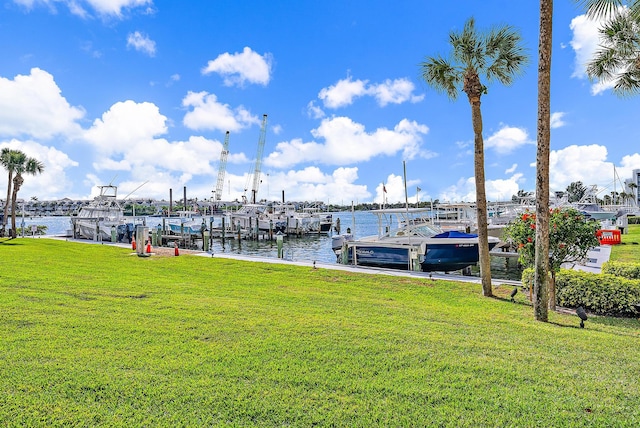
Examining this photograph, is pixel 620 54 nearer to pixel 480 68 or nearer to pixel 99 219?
pixel 480 68

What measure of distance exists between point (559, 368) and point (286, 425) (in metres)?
3.68

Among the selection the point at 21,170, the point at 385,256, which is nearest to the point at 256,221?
the point at 21,170

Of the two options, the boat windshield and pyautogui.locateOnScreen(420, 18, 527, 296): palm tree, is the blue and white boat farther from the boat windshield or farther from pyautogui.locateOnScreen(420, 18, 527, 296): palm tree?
pyautogui.locateOnScreen(420, 18, 527, 296): palm tree

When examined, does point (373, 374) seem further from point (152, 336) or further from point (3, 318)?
point (3, 318)

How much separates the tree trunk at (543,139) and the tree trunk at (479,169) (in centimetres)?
310

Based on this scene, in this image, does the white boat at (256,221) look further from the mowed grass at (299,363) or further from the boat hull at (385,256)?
the mowed grass at (299,363)

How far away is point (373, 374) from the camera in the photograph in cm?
463

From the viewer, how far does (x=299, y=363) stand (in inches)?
193

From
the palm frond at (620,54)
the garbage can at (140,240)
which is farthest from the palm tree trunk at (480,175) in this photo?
the garbage can at (140,240)

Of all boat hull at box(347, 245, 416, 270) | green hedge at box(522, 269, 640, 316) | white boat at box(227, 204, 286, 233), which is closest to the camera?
green hedge at box(522, 269, 640, 316)

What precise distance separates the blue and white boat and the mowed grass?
9.49 meters

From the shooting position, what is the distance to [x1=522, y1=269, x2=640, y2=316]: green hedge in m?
8.74

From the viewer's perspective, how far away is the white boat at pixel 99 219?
34062 mm

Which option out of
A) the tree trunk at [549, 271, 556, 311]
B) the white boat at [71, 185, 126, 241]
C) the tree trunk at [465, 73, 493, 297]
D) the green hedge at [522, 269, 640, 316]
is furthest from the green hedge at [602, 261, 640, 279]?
the white boat at [71, 185, 126, 241]
